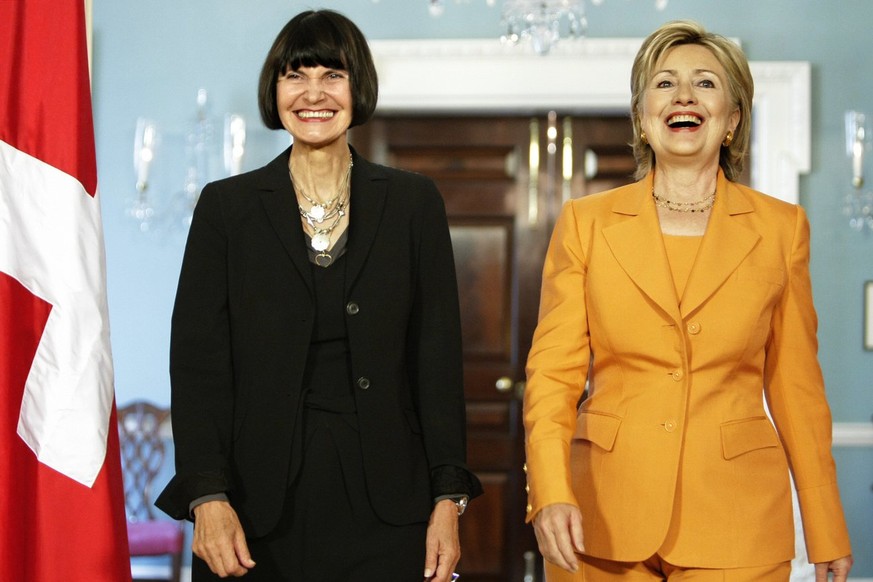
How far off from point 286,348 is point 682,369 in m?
0.72

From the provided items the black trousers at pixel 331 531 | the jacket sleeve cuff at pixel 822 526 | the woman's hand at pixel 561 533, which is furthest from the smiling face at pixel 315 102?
the jacket sleeve cuff at pixel 822 526

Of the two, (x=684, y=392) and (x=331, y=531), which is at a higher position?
(x=684, y=392)

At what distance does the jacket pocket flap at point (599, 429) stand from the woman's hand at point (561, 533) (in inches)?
6.4

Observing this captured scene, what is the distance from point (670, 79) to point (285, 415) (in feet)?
3.25

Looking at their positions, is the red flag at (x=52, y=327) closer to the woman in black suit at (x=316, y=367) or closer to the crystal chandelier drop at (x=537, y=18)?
the woman in black suit at (x=316, y=367)

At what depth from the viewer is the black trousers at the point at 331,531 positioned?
2.03 meters

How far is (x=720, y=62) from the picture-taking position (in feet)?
7.44

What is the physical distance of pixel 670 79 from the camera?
226 cm

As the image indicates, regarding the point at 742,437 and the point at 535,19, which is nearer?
Answer: the point at 742,437

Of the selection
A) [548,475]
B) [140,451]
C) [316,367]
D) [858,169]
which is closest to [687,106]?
[548,475]

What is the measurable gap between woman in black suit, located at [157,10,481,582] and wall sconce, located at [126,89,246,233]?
9.81ft

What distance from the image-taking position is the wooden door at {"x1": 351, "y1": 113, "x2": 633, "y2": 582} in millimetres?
5328

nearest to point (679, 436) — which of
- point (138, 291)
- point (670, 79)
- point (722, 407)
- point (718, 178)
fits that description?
point (722, 407)

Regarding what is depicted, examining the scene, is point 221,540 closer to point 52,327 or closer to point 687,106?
point 52,327
